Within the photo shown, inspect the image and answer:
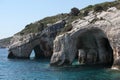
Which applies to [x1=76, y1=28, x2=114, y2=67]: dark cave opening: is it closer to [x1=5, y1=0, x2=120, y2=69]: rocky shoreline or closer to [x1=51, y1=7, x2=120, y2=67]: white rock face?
[x1=5, y1=0, x2=120, y2=69]: rocky shoreline

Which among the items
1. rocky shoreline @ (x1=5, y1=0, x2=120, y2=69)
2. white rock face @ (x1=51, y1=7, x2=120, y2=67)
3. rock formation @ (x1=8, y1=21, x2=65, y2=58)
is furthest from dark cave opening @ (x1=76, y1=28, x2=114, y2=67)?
rock formation @ (x1=8, y1=21, x2=65, y2=58)

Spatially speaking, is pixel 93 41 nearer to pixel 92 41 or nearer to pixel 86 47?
pixel 92 41

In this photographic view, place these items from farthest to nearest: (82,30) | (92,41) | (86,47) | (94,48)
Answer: (86,47)
(92,41)
(94,48)
(82,30)

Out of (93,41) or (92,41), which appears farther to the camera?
(92,41)

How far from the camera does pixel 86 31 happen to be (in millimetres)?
64812

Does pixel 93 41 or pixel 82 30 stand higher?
pixel 82 30

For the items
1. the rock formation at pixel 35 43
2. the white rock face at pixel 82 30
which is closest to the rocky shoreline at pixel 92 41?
the white rock face at pixel 82 30

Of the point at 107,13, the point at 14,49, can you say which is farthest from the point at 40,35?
the point at 107,13

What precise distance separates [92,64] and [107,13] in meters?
11.9

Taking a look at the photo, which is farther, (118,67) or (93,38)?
(93,38)

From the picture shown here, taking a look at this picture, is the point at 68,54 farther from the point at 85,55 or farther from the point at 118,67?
the point at 118,67

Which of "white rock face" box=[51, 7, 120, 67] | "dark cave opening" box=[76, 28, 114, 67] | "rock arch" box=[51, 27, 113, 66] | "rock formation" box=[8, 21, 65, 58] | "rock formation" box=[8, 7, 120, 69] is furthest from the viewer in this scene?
"rock formation" box=[8, 21, 65, 58]

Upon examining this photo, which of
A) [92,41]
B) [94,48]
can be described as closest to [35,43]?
[92,41]

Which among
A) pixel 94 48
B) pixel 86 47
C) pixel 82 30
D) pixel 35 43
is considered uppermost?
pixel 82 30
